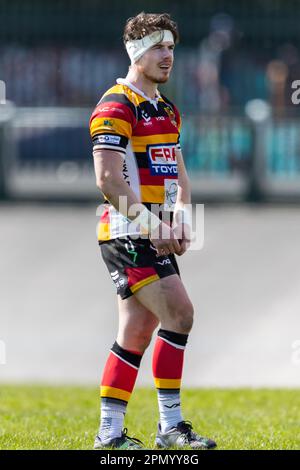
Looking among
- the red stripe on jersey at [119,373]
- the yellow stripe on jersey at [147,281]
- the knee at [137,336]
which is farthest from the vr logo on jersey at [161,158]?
the red stripe on jersey at [119,373]

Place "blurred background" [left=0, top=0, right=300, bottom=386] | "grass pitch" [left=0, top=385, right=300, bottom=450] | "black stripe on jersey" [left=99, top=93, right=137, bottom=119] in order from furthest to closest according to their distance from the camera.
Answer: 1. "blurred background" [left=0, top=0, right=300, bottom=386]
2. "grass pitch" [left=0, top=385, right=300, bottom=450]
3. "black stripe on jersey" [left=99, top=93, right=137, bottom=119]

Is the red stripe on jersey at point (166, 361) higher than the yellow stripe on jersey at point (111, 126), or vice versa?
the yellow stripe on jersey at point (111, 126)

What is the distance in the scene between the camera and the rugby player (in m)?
6.15

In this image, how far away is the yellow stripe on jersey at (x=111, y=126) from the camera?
20.1 ft

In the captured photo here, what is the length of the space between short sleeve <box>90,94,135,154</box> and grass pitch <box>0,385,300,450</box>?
1.71m

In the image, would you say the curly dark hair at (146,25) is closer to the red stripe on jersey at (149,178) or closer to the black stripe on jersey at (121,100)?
the black stripe on jersey at (121,100)

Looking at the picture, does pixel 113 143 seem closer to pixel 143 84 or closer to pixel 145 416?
pixel 143 84

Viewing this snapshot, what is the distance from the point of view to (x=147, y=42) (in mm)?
6316

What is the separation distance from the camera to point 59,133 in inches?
787

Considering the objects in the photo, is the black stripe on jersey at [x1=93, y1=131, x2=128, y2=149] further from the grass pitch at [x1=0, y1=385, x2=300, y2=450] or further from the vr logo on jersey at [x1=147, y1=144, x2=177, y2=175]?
the grass pitch at [x1=0, y1=385, x2=300, y2=450]

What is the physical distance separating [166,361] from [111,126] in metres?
1.31

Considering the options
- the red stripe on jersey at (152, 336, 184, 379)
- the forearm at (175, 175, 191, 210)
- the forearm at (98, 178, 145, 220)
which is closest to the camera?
the forearm at (98, 178, 145, 220)

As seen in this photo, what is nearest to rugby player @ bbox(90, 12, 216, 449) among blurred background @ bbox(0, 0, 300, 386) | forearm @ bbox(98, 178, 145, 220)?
forearm @ bbox(98, 178, 145, 220)

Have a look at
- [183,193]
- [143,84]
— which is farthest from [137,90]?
[183,193]
